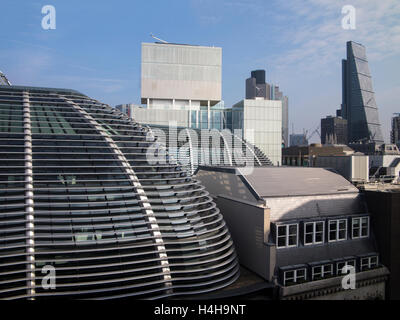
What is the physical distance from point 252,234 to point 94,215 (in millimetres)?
9862

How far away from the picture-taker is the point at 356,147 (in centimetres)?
11312

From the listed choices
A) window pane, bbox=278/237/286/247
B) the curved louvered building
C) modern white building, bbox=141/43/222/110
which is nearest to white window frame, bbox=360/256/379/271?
window pane, bbox=278/237/286/247

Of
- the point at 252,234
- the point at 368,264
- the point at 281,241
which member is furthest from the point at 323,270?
the point at 252,234

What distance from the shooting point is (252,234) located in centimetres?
1967

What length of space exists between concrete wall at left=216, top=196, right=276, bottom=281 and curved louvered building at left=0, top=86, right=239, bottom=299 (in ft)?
6.56

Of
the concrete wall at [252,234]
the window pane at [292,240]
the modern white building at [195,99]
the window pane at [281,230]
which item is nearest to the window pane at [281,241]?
the window pane at [281,230]

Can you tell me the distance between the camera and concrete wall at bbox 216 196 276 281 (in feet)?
59.5

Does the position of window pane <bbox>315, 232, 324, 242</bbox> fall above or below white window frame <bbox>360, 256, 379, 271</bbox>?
above

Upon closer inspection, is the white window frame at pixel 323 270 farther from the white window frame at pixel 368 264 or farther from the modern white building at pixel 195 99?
the modern white building at pixel 195 99

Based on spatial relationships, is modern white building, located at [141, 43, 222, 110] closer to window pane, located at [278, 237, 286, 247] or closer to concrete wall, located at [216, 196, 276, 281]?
concrete wall, located at [216, 196, 276, 281]

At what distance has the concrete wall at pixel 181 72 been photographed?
48719 millimetres

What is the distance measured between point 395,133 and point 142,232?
223 metres

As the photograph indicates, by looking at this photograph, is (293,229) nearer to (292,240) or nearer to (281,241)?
(292,240)
